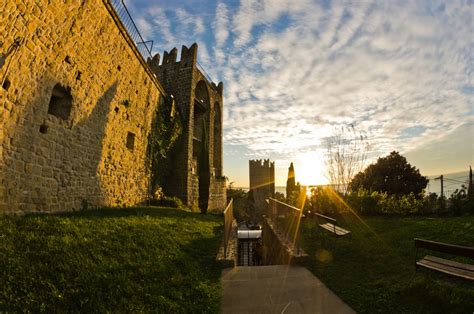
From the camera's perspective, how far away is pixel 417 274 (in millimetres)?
3844

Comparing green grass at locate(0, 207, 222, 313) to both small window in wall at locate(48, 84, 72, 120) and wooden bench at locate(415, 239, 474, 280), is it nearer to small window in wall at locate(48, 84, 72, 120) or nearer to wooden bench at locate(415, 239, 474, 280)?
small window in wall at locate(48, 84, 72, 120)

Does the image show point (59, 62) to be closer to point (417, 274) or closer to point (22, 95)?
point (22, 95)

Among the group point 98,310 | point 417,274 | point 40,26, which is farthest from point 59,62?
point 417,274

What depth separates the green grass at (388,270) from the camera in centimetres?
312

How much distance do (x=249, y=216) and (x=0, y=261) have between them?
2948 cm

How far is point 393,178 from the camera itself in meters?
22.8

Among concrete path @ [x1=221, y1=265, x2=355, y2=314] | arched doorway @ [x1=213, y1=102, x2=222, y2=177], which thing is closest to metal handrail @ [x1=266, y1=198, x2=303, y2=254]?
concrete path @ [x1=221, y1=265, x2=355, y2=314]

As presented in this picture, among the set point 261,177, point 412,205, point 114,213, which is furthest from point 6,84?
point 261,177

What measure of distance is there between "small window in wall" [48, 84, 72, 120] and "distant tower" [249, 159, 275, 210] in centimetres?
3532

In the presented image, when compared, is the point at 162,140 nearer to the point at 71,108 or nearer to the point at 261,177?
the point at 71,108

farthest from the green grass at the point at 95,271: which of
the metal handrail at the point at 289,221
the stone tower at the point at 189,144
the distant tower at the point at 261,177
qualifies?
the distant tower at the point at 261,177

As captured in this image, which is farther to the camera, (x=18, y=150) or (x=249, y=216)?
(x=249, y=216)

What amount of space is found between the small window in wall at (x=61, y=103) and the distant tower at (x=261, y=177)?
35.3 meters

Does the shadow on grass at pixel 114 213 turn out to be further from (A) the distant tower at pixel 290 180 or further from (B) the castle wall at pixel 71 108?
(A) the distant tower at pixel 290 180
